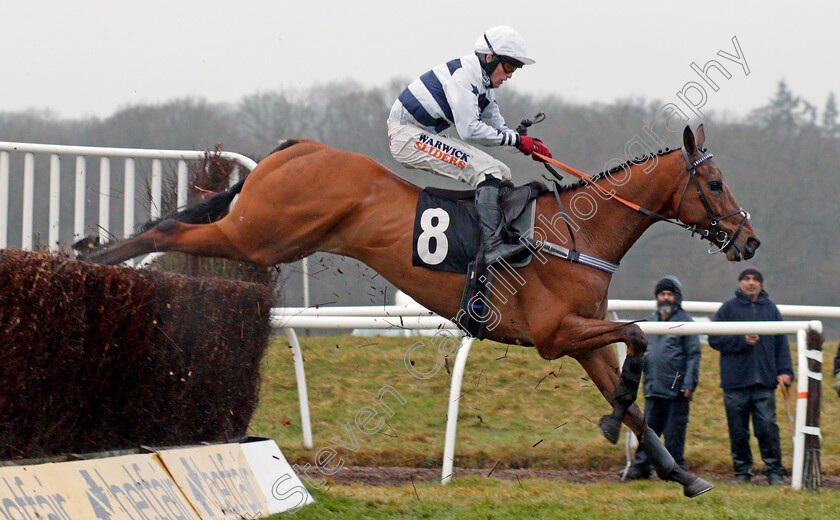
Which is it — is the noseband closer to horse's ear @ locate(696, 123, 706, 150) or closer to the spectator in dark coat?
horse's ear @ locate(696, 123, 706, 150)

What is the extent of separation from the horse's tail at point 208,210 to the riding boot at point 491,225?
1390mm

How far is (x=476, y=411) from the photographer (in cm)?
798

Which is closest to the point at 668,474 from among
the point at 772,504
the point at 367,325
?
the point at 772,504

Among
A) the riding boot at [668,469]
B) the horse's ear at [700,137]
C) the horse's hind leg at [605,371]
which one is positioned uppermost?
the horse's ear at [700,137]

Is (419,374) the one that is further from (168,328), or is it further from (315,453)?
(168,328)

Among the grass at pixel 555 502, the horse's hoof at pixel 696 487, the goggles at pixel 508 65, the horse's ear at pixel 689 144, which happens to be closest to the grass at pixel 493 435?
the grass at pixel 555 502

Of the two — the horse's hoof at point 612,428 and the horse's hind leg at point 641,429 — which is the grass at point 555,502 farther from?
the horse's hoof at point 612,428

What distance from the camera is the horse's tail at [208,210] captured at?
506cm

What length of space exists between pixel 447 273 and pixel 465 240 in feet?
0.67

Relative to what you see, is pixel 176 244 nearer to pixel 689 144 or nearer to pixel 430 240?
pixel 430 240

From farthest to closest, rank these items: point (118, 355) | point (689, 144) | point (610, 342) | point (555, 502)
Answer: point (555, 502) → point (689, 144) → point (610, 342) → point (118, 355)

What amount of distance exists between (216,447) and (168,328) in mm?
745

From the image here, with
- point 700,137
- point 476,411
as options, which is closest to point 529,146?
point 700,137

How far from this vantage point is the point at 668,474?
4770 millimetres
